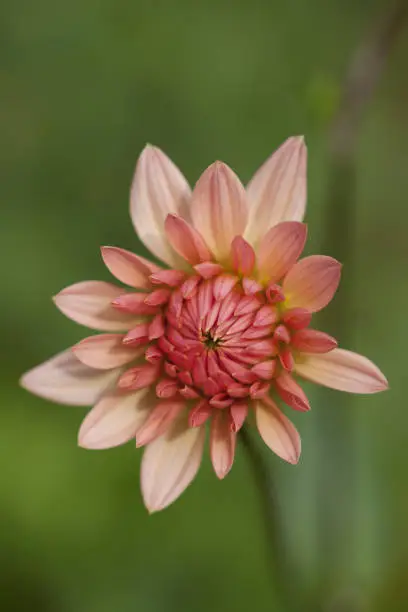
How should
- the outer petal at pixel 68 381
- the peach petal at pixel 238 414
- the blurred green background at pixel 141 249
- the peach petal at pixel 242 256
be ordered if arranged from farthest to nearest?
the blurred green background at pixel 141 249, the outer petal at pixel 68 381, the peach petal at pixel 242 256, the peach petal at pixel 238 414

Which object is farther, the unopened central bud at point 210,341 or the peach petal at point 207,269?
the peach petal at point 207,269

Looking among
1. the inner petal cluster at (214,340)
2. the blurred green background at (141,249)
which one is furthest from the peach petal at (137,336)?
the blurred green background at (141,249)

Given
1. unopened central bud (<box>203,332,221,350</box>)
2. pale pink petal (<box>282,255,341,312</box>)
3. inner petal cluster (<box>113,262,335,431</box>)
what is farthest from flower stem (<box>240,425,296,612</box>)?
pale pink petal (<box>282,255,341,312</box>)

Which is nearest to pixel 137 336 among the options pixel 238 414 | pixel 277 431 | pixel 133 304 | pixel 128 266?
pixel 133 304

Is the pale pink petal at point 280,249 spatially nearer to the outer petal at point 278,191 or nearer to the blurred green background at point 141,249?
the outer petal at point 278,191

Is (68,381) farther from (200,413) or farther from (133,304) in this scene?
(200,413)

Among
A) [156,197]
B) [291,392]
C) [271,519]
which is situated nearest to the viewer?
[291,392]
